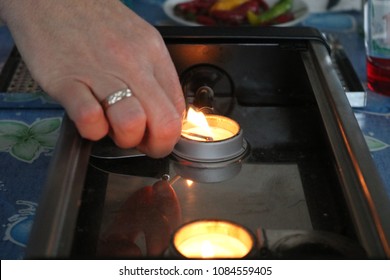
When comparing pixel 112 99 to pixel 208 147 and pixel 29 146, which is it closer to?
pixel 208 147

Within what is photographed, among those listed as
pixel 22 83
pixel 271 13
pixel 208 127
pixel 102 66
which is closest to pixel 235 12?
pixel 271 13

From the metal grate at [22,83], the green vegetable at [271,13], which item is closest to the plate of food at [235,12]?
the green vegetable at [271,13]

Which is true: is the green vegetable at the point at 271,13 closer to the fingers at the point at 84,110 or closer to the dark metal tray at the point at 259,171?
the dark metal tray at the point at 259,171

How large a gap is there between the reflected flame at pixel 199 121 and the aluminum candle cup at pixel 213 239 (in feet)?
0.59

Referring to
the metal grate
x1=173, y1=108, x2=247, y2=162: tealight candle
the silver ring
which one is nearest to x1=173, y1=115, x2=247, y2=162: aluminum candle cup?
x1=173, y1=108, x2=247, y2=162: tealight candle

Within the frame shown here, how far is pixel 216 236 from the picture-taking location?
2.17 feet

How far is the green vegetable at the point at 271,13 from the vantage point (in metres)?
1.36

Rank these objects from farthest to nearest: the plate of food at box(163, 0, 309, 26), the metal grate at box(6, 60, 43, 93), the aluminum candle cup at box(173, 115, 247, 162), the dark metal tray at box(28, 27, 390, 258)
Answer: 1. the plate of food at box(163, 0, 309, 26)
2. the metal grate at box(6, 60, 43, 93)
3. the aluminum candle cup at box(173, 115, 247, 162)
4. the dark metal tray at box(28, 27, 390, 258)

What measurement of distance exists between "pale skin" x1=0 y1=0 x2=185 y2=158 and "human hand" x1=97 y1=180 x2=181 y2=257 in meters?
0.05

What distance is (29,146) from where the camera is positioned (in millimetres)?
980

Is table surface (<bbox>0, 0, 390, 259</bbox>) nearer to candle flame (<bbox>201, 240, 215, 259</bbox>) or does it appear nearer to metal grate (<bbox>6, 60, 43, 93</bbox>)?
metal grate (<bbox>6, 60, 43, 93</bbox>)

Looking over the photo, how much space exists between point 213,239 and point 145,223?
0.20 feet

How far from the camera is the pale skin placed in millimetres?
690
